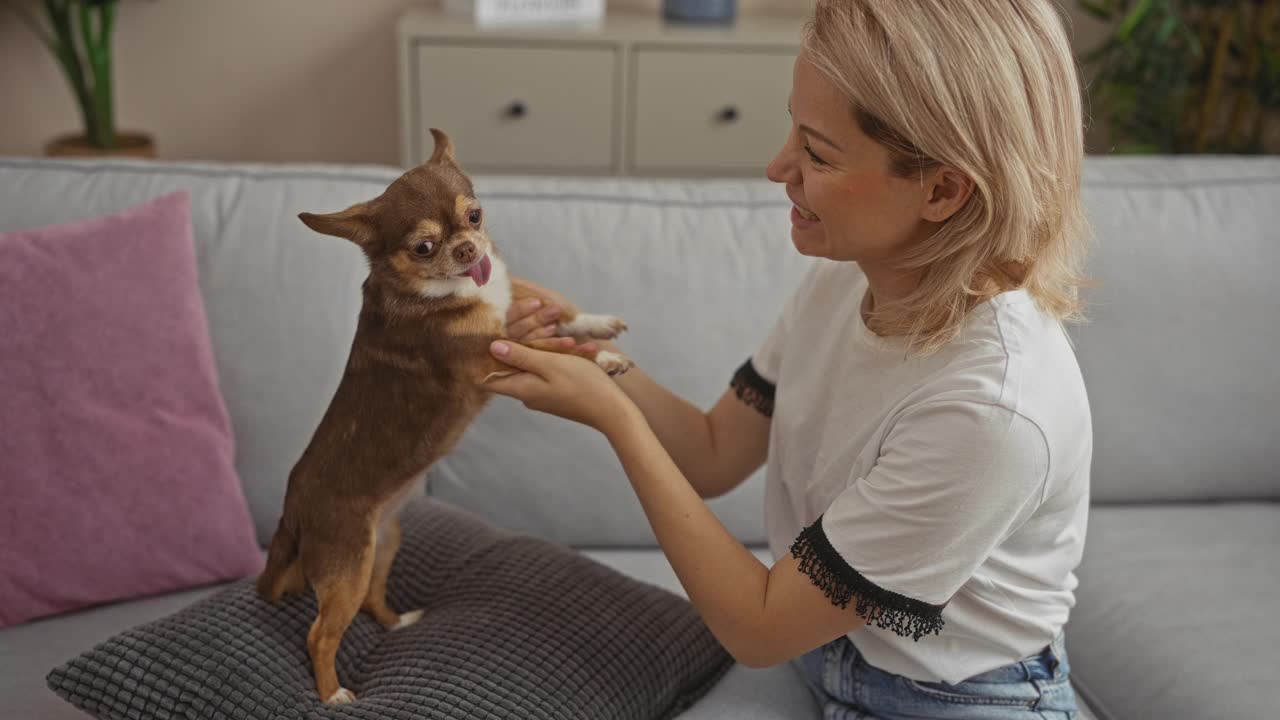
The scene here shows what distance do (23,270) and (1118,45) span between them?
2859 millimetres

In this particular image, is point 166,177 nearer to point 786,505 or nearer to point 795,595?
point 786,505

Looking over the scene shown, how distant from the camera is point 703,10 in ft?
11.2

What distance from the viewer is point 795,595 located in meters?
1.18

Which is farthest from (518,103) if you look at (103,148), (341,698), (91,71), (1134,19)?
(341,698)

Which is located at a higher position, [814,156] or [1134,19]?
[814,156]

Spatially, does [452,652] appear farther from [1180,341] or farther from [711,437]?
[1180,341]

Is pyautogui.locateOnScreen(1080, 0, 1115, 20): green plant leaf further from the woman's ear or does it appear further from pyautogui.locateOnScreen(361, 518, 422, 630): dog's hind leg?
pyautogui.locateOnScreen(361, 518, 422, 630): dog's hind leg

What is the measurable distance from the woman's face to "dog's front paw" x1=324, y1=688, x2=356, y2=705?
71 centimetres

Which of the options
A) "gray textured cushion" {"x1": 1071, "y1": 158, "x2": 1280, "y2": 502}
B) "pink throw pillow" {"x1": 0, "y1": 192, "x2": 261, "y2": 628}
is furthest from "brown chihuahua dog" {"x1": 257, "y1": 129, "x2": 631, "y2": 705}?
"gray textured cushion" {"x1": 1071, "y1": 158, "x2": 1280, "y2": 502}

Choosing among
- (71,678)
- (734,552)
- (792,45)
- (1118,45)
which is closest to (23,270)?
(71,678)

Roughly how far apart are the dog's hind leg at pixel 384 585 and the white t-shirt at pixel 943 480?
1.56 feet

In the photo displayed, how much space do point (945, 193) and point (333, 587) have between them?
756 mm

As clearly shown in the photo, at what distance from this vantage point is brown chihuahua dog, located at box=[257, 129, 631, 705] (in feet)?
3.84

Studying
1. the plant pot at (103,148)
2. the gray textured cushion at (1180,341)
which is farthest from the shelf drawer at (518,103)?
the gray textured cushion at (1180,341)
